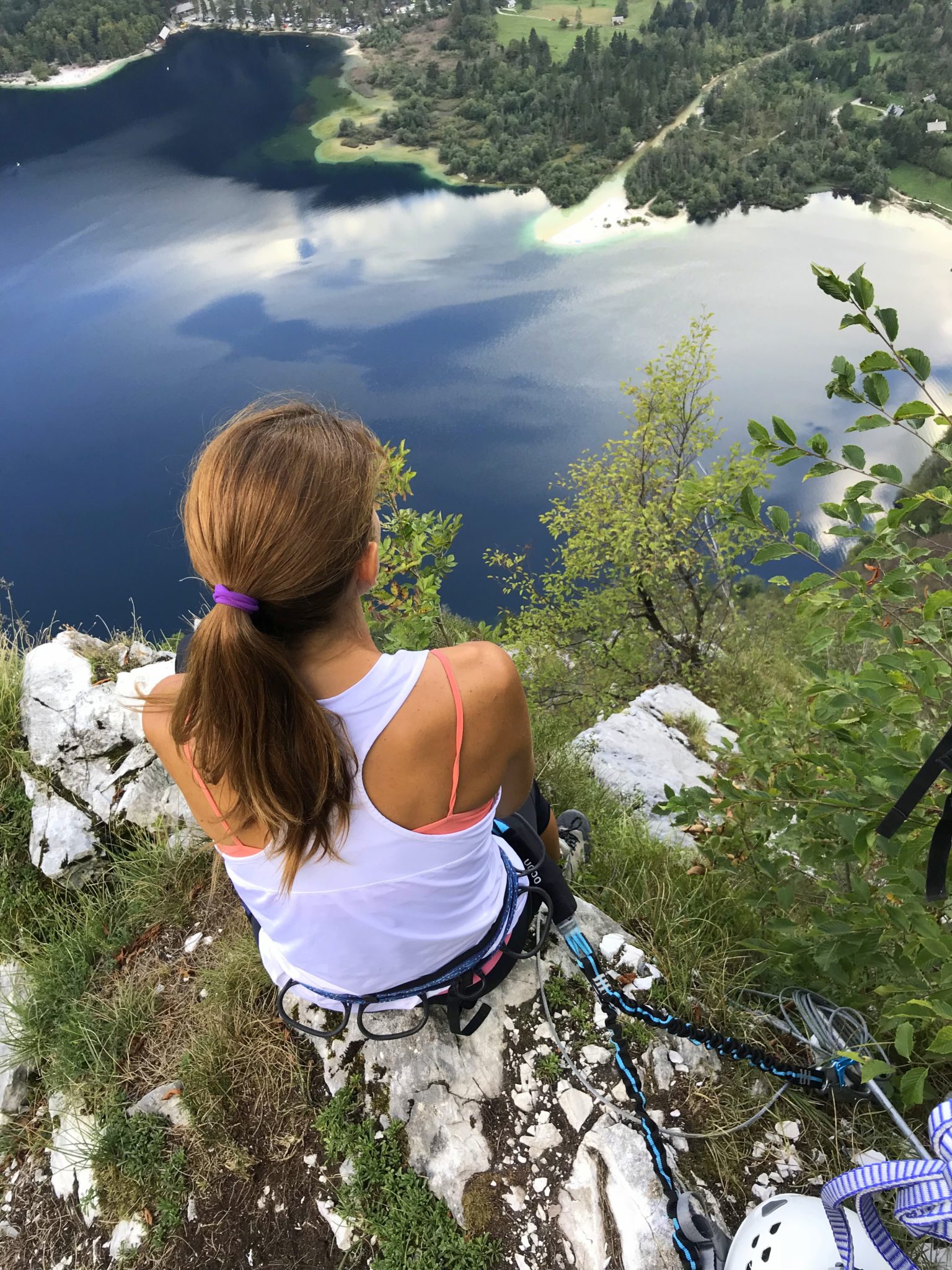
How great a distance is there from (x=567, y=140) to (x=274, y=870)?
251 ft

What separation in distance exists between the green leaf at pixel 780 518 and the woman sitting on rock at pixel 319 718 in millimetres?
840

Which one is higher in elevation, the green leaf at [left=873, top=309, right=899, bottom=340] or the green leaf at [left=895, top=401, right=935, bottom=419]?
the green leaf at [left=873, top=309, right=899, bottom=340]

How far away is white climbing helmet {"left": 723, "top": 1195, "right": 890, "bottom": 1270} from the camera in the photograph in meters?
1.35

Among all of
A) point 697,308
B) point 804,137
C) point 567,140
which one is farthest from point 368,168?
point 804,137

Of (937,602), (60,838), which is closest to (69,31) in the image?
(60,838)

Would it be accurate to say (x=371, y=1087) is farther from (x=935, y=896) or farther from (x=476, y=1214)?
(x=935, y=896)

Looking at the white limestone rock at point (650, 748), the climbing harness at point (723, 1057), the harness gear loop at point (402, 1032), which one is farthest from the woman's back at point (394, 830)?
the white limestone rock at point (650, 748)

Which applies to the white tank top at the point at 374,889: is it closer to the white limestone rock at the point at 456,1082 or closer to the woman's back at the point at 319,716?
the woman's back at the point at 319,716

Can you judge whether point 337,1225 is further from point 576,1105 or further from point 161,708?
point 161,708

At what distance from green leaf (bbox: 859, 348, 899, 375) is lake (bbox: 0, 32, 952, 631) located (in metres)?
32.8

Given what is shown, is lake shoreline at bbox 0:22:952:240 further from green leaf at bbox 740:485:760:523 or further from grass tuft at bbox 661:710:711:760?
green leaf at bbox 740:485:760:523

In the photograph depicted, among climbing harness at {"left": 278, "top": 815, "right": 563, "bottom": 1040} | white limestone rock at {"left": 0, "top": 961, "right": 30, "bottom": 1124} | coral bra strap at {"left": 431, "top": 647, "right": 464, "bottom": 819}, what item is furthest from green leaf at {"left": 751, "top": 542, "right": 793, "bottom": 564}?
white limestone rock at {"left": 0, "top": 961, "right": 30, "bottom": 1124}

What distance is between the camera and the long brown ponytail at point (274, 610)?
1.21m

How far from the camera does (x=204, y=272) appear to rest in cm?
5150
